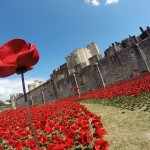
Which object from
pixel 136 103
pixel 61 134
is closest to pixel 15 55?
pixel 61 134

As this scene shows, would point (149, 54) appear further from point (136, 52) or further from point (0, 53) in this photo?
point (0, 53)

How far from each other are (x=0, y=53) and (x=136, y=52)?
2112cm

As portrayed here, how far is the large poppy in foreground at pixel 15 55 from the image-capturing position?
211cm

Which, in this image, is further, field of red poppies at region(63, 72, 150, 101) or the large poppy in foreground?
field of red poppies at region(63, 72, 150, 101)

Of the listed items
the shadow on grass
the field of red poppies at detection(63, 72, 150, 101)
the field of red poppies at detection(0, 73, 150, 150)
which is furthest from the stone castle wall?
the shadow on grass

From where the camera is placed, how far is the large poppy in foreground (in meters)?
2.11

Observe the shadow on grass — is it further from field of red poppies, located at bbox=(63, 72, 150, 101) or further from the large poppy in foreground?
the large poppy in foreground

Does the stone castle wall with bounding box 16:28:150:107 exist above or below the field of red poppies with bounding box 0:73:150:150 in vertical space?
above

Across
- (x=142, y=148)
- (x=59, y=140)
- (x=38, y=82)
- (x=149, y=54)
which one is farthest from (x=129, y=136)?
(x=38, y=82)

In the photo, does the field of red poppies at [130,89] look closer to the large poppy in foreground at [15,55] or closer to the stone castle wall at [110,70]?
the stone castle wall at [110,70]

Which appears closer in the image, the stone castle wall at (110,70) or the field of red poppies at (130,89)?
the field of red poppies at (130,89)

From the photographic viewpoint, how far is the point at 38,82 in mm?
71812

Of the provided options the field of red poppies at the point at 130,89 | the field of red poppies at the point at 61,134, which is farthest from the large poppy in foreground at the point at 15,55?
the field of red poppies at the point at 130,89

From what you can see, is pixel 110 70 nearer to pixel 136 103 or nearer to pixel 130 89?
pixel 130 89
